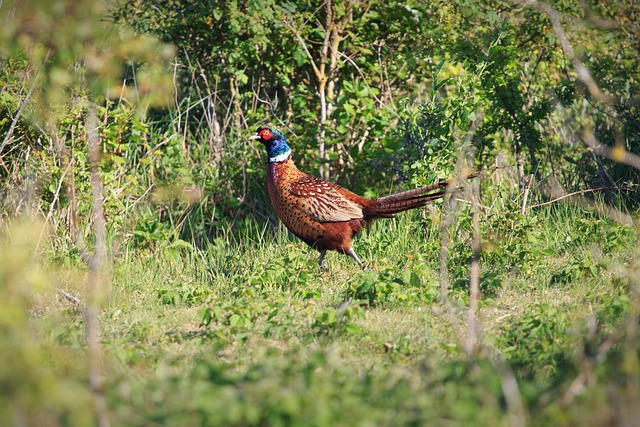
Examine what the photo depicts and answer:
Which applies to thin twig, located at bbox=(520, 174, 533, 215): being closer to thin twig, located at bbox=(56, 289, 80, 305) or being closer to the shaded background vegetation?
the shaded background vegetation

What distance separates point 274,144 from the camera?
20.4 feet

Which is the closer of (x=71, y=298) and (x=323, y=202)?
(x=71, y=298)

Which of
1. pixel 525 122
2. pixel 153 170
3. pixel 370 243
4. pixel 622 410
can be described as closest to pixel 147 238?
pixel 153 170

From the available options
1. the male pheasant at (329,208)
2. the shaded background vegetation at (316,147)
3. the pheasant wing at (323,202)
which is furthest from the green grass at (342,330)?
the pheasant wing at (323,202)

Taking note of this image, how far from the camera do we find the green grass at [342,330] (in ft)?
8.08

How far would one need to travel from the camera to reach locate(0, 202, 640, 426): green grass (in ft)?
8.08

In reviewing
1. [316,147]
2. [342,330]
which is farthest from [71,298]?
[316,147]

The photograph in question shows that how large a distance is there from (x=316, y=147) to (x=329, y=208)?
1279 millimetres

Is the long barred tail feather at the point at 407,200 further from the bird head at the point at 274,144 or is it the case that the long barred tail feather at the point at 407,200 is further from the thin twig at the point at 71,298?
the thin twig at the point at 71,298

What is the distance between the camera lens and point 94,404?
244 centimetres

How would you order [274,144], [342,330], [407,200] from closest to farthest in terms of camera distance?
[342,330] → [407,200] → [274,144]

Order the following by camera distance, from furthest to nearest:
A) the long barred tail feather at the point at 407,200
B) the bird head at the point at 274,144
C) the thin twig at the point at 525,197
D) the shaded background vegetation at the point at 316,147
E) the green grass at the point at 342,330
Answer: the bird head at the point at 274,144 → the thin twig at the point at 525,197 → the long barred tail feather at the point at 407,200 → the shaded background vegetation at the point at 316,147 → the green grass at the point at 342,330

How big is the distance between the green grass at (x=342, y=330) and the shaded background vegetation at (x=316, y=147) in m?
0.03

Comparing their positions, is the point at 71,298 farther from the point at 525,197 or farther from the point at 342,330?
the point at 525,197
